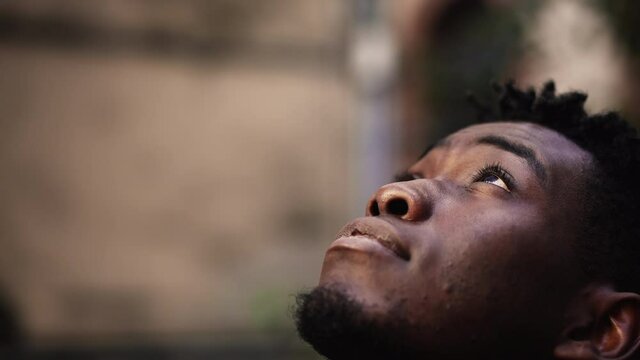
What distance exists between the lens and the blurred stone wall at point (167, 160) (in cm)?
739

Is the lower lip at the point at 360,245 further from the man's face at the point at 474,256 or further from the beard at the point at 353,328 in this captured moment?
the beard at the point at 353,328

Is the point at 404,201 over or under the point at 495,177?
under

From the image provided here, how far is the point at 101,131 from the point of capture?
25.0 feet

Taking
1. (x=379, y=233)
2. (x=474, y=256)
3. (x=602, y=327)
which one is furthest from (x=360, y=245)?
(x=602, y=327)

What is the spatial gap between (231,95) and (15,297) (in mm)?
2395

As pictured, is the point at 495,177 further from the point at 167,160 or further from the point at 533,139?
the point at 167,160

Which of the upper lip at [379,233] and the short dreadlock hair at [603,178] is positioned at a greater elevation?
the short dreadlock hair at [603,178]

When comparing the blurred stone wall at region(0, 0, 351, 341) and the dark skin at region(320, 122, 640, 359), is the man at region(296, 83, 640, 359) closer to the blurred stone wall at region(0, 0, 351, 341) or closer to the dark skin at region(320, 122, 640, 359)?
the dark skin at region(320, 122, 640, 359)

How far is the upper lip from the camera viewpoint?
2.52m

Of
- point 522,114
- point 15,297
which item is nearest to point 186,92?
point 15,297

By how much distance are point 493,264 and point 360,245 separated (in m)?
0.35

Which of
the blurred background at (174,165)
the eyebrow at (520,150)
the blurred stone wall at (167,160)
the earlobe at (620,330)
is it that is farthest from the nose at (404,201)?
the blurred stone wall at (167,160)

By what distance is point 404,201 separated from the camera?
8.60 feet

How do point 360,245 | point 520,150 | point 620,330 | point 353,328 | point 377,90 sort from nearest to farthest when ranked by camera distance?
point 353,328 → point 360,245 → point 620,330 → point 520,150 → point 377,90
